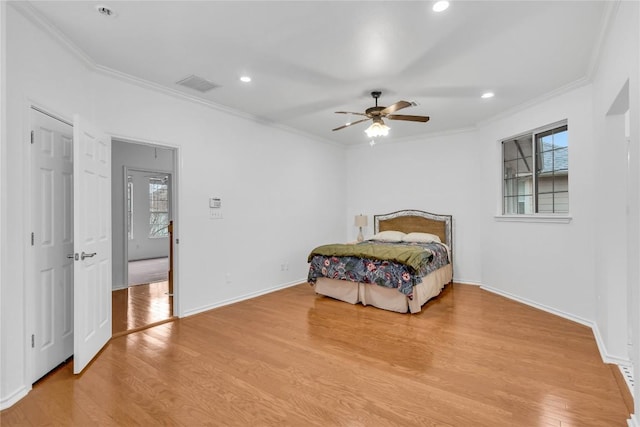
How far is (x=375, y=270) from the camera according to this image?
4.21 meters

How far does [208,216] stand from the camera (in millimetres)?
4258

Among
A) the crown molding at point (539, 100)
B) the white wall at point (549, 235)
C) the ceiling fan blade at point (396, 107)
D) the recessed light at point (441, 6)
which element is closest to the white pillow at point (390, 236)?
the white wall at point (549, 235)

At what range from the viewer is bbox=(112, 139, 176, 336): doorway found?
161 inches

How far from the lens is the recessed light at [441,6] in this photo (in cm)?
222

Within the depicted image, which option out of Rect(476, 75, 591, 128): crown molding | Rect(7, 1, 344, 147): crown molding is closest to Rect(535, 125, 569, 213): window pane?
Rect(476, 75, 591, 128): crown molding

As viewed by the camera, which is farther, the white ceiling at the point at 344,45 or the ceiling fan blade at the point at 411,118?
the ceiling fan blade at the point at 411,118

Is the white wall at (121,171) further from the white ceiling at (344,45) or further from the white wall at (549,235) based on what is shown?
the white wall at (549,235)

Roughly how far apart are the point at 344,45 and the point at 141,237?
7.99m

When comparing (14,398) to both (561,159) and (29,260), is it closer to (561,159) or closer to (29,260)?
(29,260)

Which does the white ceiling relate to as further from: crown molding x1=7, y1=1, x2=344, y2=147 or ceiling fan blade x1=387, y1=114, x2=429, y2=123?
ceiling fan blade x1=387, y1=114, x2=429, y2=123

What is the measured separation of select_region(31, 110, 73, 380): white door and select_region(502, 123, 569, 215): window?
5431 mm

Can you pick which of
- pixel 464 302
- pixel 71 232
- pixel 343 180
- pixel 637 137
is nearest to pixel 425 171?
pixel 343 180

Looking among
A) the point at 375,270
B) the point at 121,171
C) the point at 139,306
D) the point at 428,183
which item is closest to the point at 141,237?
the point at 121,171

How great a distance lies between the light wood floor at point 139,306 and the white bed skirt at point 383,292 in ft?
7.27
